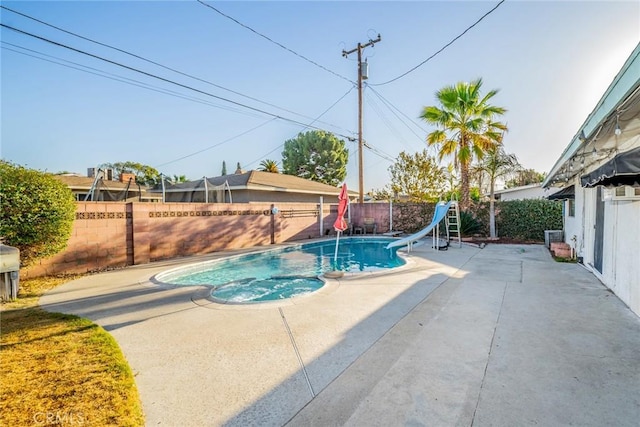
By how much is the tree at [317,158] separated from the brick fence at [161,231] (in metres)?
21.0

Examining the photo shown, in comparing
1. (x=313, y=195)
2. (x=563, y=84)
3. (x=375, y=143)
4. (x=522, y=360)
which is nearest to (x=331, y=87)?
(x=375, y=143)

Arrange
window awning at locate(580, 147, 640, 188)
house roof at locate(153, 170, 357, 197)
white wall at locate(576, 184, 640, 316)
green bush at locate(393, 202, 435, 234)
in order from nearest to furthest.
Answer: window awning at locate(580, 147, 640, 188) < white wall at locate(576, 184, 640, 316) < house roof at locate(153, 170, 357, 197) < green bush at locate(393, 202, 435, 234)

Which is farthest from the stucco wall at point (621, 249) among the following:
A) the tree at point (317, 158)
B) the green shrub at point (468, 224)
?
the tree at point (317, 158)

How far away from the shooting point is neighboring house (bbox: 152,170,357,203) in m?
14.4

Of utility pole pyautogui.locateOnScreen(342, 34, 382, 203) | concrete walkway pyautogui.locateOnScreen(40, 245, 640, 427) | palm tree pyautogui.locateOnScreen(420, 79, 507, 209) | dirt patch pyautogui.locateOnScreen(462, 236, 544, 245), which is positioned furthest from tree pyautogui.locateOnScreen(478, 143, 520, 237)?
concrete walkway pyautogui.locateOnScreen(40, 245, 640, 427)

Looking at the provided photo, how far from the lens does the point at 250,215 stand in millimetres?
14531

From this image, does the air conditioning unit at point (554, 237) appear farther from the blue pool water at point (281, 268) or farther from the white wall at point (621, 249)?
the blue pool water at point (281, 268)

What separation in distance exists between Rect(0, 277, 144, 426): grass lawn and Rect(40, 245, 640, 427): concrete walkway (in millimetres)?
198

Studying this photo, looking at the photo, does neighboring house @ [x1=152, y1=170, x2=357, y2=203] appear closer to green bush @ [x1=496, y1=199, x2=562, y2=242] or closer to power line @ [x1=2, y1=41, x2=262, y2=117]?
power line @ [x1=2, y1=41, x2=262, y2=117]

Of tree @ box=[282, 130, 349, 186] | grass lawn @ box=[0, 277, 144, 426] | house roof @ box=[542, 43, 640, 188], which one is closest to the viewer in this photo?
grass lawn @ box=[0, 277, 144, 426]

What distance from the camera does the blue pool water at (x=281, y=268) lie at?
773 cm

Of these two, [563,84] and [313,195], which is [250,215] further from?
[563,84]

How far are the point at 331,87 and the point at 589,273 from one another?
49.0ft

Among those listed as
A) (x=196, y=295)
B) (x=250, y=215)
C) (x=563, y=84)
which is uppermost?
(x=563, y=84)
